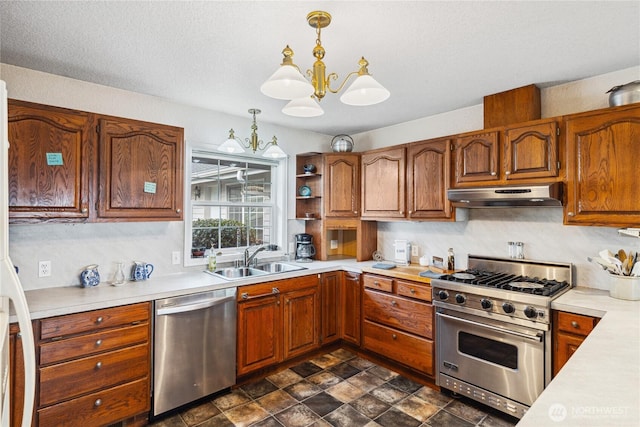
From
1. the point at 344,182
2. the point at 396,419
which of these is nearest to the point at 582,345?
the point at 396,419

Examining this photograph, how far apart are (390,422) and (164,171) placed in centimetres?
249

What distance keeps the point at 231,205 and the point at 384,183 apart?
1615 millimetres

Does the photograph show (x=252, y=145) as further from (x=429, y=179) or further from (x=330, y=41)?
(x=429, y=179)

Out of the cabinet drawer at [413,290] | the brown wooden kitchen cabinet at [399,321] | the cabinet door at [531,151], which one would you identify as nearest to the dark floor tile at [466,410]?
the brown wooden kitchen cabinet at [399,321]

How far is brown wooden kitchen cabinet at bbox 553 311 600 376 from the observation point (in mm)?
2080

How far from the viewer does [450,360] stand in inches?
106

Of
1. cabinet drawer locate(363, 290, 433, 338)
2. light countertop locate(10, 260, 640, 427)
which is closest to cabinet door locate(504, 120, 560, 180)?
light countertop locate(10, 260, 640, 427)

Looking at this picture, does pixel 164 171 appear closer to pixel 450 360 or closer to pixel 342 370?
pixel 342 370

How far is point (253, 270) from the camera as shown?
11.0 feet

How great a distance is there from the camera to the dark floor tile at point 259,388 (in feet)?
8.97

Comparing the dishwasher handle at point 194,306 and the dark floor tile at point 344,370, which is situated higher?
the dishwasher handle at point 194,306

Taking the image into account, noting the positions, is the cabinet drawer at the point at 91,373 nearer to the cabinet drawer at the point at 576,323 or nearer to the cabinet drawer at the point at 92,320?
the cabinet drawer at the point at 92,320

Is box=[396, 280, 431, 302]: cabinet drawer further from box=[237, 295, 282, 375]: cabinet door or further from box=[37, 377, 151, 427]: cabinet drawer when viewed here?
box=[37, 377, 151, 427]: cabinet drawer

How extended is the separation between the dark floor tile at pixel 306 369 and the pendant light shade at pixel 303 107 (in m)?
2.30
